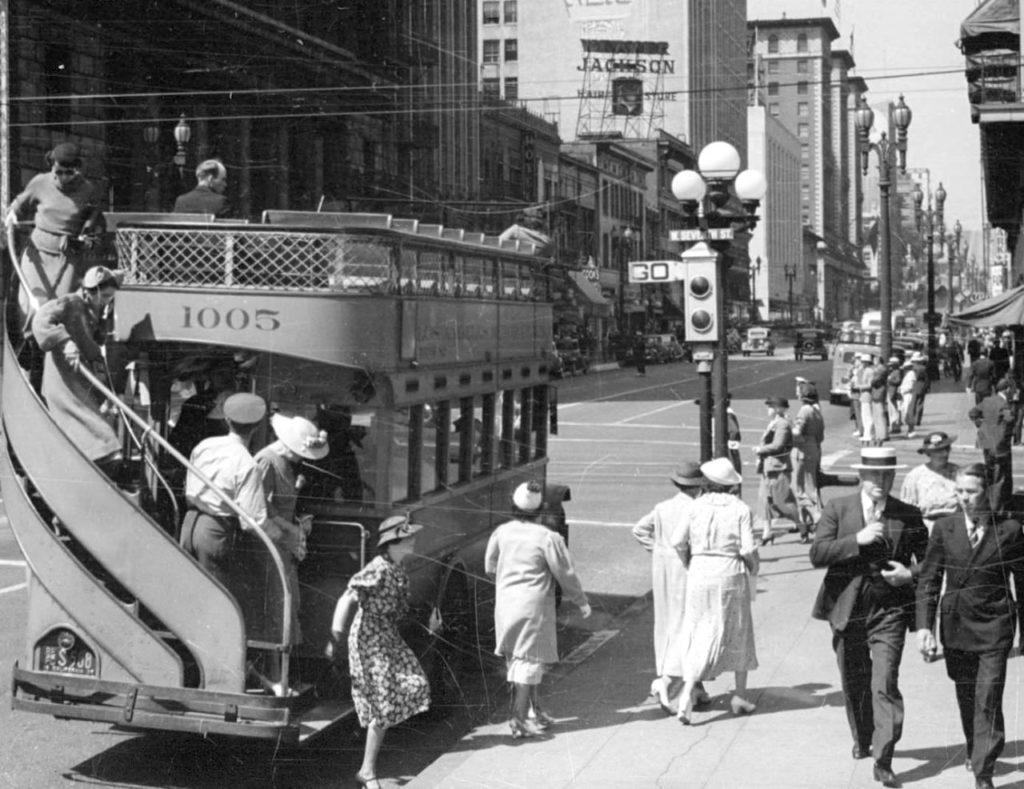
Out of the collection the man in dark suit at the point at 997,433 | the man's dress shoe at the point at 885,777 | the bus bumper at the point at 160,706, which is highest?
the man in dark suit at the point at 997,433

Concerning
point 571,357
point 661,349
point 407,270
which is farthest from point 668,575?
point 661,349

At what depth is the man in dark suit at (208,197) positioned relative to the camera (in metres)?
8.67

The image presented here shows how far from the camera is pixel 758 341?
80.1 m

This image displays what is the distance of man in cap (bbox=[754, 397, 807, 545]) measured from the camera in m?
16.0

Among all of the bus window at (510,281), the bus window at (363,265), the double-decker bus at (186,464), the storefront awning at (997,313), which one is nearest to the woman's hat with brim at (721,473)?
the double-decker bus at (186,464)

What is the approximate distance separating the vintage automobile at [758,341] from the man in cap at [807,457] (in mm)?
63413

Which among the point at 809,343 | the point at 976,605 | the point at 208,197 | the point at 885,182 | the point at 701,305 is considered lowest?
the point at 976,605

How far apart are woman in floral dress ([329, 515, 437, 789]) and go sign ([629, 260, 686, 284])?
6307 millimetres

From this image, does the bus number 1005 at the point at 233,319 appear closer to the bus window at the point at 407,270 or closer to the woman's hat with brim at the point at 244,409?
the woman's hat with brim at the point at 244,409

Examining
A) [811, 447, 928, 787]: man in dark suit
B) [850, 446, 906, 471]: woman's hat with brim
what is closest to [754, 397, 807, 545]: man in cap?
[811, 447, 928, 787]: man in dark suit

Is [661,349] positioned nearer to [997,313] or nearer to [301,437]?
[997,313]

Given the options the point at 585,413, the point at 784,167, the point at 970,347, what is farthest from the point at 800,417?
the point at 784,167

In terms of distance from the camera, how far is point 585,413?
3672 centimetres

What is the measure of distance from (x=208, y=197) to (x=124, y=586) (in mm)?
2662
